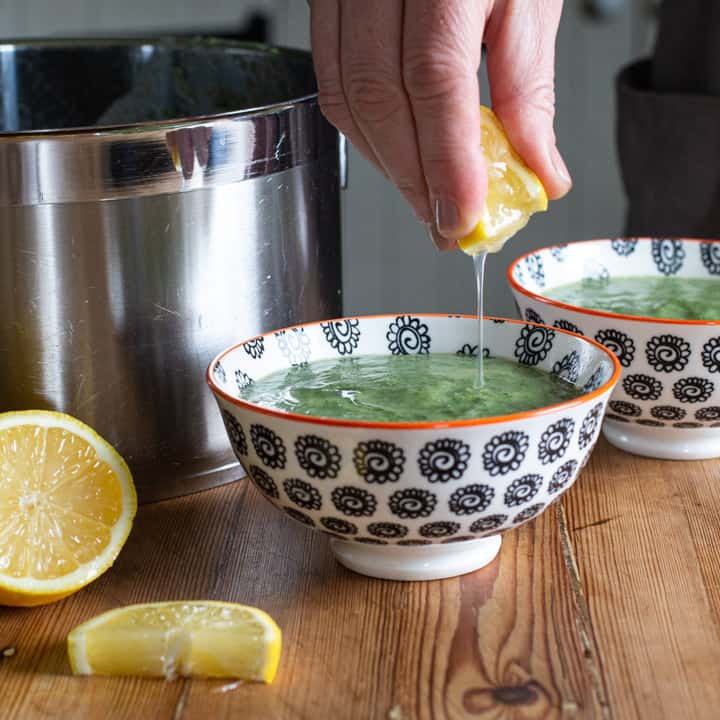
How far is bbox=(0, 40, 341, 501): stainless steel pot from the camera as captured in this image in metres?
0.93

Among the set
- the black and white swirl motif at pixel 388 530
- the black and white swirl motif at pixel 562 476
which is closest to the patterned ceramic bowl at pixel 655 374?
the black and white swirl motif at pixel 562 476

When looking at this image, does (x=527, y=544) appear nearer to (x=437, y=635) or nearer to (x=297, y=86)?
(x=437, y=635)

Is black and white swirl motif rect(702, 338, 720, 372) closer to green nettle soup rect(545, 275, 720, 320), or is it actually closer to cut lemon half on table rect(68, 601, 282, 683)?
green nettle soup rect(545, 275, 720, 320)

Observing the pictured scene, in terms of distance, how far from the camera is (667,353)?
1.01m

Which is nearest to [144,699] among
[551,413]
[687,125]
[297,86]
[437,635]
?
[437,635]

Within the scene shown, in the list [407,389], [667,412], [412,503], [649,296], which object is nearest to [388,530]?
[412,503]

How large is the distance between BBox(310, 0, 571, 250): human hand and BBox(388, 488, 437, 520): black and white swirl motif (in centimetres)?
20

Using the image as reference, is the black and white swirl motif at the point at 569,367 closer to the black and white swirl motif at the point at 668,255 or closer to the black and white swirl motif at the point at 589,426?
the black and white swirl motif at the point at 589,426

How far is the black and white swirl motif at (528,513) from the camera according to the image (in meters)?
0.83

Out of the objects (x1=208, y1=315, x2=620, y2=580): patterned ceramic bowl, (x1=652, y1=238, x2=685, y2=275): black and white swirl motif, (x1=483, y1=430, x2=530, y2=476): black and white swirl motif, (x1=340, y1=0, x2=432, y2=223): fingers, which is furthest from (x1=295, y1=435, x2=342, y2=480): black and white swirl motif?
Result: (x1=652, y1=238, x2=685, y2=275): black and white swirl motif

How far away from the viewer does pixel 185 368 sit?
39.9 inches

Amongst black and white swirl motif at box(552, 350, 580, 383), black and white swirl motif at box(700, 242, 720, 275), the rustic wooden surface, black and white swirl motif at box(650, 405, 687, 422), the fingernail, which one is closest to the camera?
the rustic wooden surface

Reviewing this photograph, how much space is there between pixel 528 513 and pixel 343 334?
258 millimetres

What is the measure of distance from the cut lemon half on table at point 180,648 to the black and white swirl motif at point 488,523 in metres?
0.16
